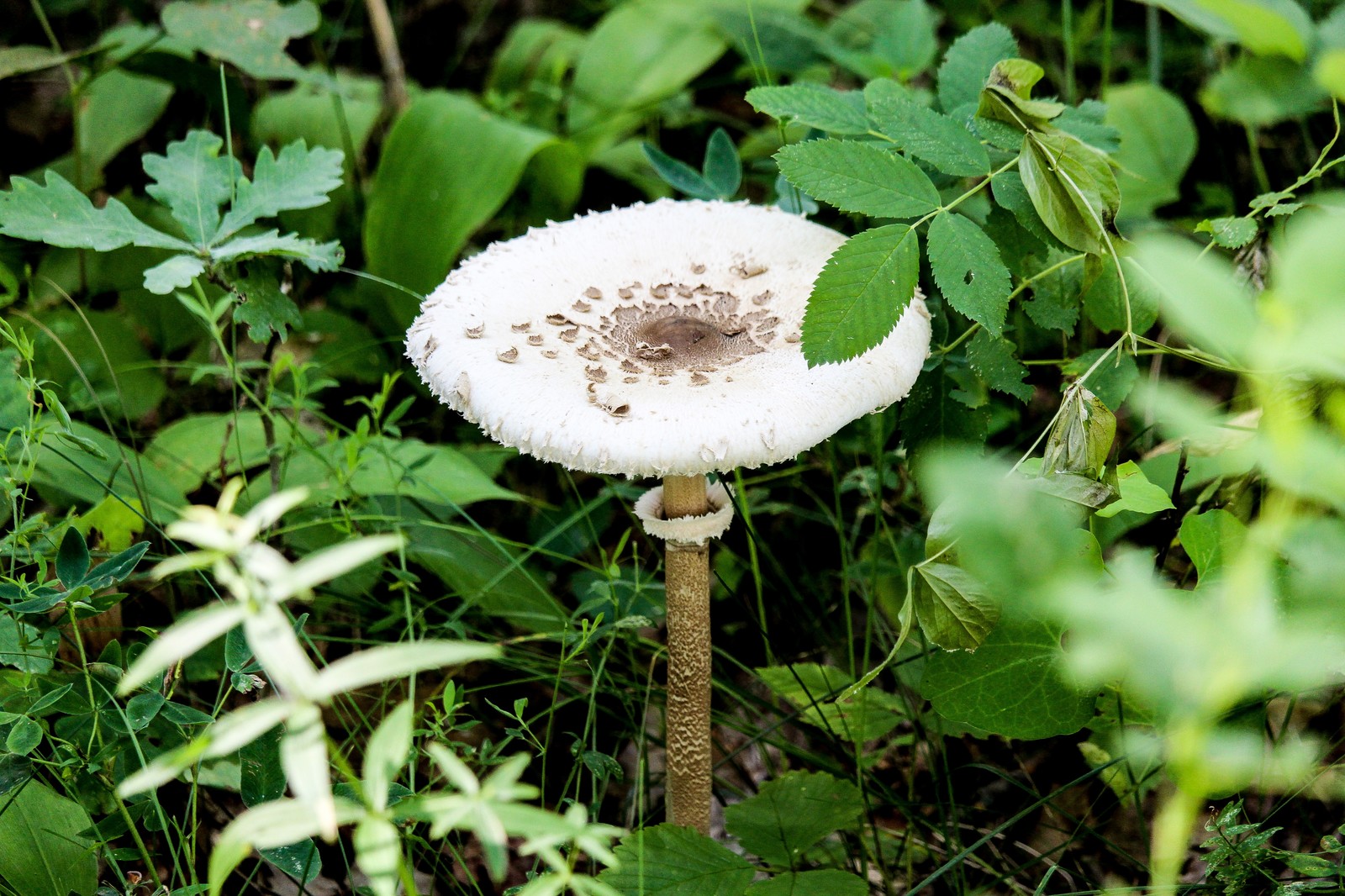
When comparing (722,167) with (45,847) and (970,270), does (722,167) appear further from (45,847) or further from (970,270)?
(45,847)

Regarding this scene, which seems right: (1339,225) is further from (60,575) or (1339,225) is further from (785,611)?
(785,611)

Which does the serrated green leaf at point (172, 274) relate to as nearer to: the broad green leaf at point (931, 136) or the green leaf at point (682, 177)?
the green leaf at point (682, 177)

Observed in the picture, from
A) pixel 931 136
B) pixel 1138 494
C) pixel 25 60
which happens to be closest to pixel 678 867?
pixel 1138 494

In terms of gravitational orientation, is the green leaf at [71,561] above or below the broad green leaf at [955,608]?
above

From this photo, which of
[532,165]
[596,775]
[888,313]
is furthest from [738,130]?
[596,775]

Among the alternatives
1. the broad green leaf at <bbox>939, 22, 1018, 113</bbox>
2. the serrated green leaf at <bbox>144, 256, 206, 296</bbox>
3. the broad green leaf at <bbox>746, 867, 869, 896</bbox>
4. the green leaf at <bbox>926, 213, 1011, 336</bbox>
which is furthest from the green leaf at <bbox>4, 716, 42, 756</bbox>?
the broad green leaf at <bbox>939, 22, 1018, 113</bbox>

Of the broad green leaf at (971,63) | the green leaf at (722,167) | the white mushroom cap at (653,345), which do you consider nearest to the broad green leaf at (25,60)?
the white mushroom cap at (653,345)

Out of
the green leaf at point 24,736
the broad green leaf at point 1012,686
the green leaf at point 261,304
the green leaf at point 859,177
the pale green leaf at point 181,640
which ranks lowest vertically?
the broad green leaf at point 1012,686
